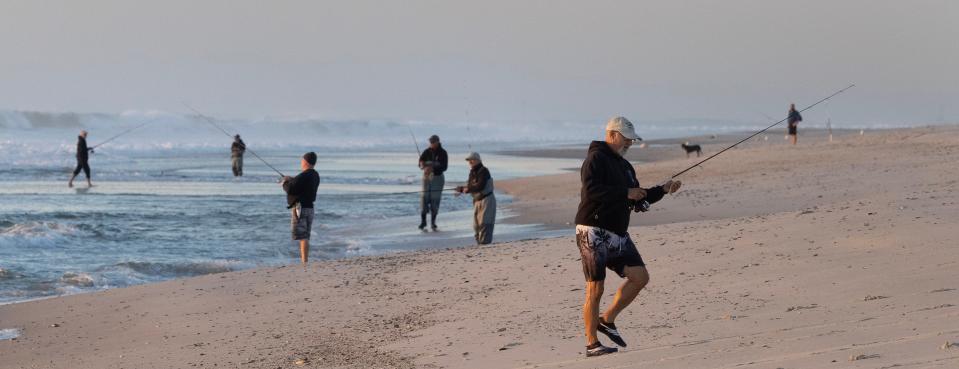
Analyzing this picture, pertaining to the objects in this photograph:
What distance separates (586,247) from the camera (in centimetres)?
592

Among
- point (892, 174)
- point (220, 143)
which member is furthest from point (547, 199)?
point (220, 143)

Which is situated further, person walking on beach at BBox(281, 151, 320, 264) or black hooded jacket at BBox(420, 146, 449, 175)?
black hooded jacket at BBox(420, 146, 449, 175)

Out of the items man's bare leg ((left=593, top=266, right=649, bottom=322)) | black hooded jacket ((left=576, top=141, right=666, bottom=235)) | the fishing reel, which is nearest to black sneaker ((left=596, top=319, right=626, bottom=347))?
man's bare leg ((left=593, top=266, right=649, bottom=322))

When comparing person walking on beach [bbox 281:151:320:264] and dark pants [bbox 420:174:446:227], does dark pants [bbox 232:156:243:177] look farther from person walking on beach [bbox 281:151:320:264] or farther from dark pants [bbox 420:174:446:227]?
person walking on beach [bbox 281:151:320:264]

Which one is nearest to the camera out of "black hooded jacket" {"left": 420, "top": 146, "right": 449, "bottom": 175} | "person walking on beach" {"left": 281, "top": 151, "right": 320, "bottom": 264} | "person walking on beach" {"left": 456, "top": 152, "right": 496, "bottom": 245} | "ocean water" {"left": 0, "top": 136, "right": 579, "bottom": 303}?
"person walking on beach" {"left": 281, "top": 151, "right": 320, "bottom": 264}

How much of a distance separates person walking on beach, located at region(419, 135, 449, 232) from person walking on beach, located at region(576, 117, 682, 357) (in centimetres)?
903

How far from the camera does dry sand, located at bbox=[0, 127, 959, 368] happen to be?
605 centimetres

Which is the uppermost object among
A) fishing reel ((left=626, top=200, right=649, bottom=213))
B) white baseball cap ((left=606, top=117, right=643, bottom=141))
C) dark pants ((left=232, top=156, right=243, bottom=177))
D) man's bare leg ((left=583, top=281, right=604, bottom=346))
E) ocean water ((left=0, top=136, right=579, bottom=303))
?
white baseball cap ((left=606, top=117, right=643, bottom=141))

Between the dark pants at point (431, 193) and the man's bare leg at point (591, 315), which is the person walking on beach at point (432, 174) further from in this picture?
the man's bare leg at point (591, 315)

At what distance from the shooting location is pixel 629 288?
607 centimetres

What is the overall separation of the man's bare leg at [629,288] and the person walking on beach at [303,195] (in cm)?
583

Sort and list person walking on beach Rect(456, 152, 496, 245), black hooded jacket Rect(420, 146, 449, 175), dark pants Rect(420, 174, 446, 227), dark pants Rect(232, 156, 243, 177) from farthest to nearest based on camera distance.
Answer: dark pants Rect(232, 156, 243, 177) → dark pants Rect(420, 174, 446, 227) → black hooded jacket Rect(420, 146, 449, 175) → person walking on beach Rect(456, 152, 496, 245)

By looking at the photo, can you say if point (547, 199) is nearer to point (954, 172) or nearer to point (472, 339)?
point (954, 172)

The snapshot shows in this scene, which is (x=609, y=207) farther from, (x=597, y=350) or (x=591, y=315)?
(x=597, y=350)
